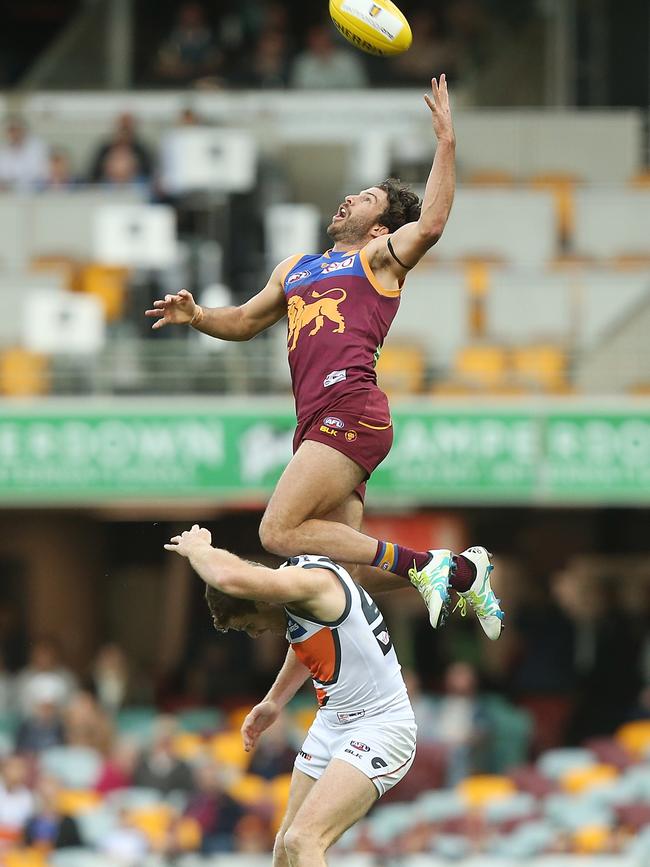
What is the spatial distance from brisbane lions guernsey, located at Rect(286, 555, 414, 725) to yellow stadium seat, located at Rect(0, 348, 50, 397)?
10.3 meters

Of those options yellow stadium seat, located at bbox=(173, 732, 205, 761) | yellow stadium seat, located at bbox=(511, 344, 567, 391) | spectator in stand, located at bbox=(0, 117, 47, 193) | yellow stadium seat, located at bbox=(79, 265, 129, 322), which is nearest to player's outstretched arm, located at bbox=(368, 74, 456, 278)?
A: yellow stadium seat, located at bbox=(173, 732, 205, 761)

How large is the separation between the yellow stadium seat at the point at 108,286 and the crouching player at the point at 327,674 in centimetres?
1114

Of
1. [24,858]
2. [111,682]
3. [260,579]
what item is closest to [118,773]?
[24,858]

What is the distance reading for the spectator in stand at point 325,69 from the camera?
2178 centimetres

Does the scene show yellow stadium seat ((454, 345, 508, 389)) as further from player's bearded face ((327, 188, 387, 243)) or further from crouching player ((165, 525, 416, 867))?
crouching player ((165, 525, 416, 867))

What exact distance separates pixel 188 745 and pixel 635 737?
3893mm

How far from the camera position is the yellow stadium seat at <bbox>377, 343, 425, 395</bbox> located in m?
17.6

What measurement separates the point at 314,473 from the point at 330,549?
326 millimetres

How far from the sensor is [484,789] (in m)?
15.4

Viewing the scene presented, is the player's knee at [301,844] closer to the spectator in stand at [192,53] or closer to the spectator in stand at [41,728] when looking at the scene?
the spectator in stand at [41,728]

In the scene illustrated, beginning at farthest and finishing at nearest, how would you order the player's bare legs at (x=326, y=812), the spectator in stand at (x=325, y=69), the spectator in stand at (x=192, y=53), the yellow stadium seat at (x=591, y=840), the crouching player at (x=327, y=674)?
the spectator in stand at (x=192, y=53) < the spectator in stand at (x=325, y=69) < the yellow stadium seat at (x=591, y=840) < the player's bare legs at (x=326, y=812) < the crouching player at (x=327, y=674)

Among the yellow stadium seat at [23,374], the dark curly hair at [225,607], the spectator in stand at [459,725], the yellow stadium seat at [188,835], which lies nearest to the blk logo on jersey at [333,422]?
the dark curly hair at [225,607]

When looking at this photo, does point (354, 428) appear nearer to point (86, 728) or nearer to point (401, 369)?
point (86, 728)

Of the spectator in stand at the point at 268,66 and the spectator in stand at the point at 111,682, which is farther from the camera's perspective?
the spectator in stand at the point at 268,66
